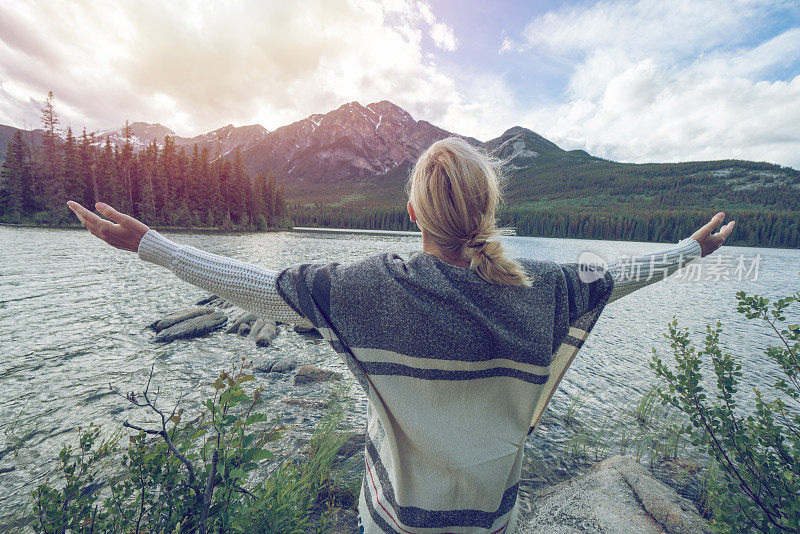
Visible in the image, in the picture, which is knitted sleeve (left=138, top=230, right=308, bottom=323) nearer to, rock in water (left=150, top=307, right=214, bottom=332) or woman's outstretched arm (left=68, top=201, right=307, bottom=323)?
woman's outstretched arm (left=68, top=201, right=307, bottom=323)

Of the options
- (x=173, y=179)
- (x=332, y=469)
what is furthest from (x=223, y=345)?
(x=173, y=179)

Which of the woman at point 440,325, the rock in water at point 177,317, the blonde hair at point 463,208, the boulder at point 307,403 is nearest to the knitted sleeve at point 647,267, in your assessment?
the woman at point 440,325

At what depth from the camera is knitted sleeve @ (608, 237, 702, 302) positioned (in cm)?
190

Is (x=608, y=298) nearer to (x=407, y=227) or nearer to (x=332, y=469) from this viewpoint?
(x=332, y=469)

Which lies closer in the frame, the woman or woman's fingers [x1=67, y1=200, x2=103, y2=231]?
the woman

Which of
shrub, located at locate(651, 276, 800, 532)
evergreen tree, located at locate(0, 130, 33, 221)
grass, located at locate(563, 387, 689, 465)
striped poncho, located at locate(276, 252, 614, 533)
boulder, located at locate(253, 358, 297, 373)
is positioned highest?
evergreen tree, located at locate(0, 130, 33, 221)

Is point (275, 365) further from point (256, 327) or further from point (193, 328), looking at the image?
point (193, 328)

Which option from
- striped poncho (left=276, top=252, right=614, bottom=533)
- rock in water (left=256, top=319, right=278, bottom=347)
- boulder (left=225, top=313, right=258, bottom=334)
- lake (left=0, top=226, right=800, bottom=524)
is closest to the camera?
striped poncho (left=276, top=252, right=614, bottom=533)

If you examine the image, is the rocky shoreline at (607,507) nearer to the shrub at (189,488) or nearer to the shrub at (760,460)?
the shrub at (760,460)

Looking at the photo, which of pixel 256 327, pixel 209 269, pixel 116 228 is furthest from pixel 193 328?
pixel 209 269

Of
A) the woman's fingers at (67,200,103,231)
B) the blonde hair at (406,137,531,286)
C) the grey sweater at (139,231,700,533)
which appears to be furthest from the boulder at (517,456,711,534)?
the woman's fingers at (67,200,103,231)

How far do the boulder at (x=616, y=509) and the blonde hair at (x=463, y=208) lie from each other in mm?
2983

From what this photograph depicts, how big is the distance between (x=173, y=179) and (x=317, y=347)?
59953mm

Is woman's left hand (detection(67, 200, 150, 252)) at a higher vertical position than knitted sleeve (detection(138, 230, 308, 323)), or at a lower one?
higher
